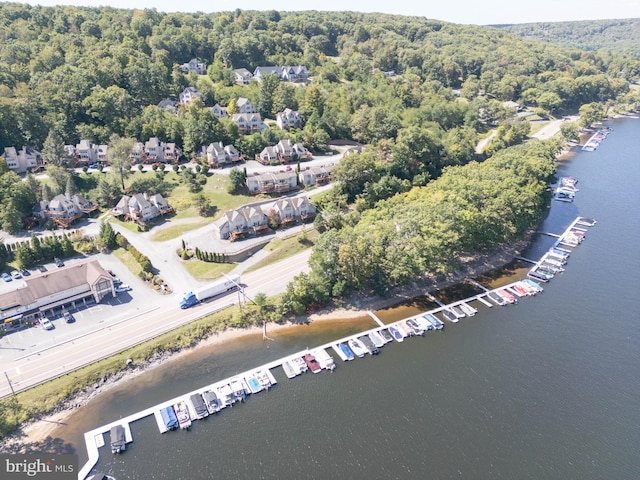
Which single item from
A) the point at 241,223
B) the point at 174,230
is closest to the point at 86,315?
the point at 174,230

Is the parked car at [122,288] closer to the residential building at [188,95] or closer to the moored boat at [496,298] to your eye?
the moored boat at [496,298]

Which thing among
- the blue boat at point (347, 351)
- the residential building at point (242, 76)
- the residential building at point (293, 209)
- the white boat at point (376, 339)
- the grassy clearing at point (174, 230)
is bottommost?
the blue boat at point (347, 351)

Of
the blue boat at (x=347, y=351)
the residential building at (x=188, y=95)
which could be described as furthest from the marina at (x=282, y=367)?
the residential building at (x=188, y=95)

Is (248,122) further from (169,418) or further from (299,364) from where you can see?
(169,418)

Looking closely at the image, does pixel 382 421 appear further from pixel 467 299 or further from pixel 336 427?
pixel 467 299

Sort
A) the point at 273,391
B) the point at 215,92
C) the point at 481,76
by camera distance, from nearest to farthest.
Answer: the point at 273,391, the point at 215,92, the point at 481,76

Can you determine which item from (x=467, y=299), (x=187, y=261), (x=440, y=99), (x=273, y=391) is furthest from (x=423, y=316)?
(x=440, y=99)

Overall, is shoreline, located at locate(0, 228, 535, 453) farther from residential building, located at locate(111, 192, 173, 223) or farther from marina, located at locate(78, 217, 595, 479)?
residential building, located at locate(111, 192, 173, 223)
